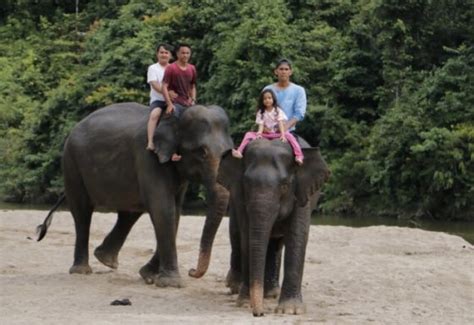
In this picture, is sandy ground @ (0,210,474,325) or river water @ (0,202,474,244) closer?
sandy ground @ (0,210,474,325)

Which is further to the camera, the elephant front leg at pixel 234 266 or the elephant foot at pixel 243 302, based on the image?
the elephant front leg at pixel 234 266

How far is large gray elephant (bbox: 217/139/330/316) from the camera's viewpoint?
11492 mm

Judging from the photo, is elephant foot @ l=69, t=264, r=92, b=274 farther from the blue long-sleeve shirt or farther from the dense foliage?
the dense foliage

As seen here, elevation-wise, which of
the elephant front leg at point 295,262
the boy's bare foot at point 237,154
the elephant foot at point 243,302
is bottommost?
the elephant foot at point 243,302

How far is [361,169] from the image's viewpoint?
33688 mm

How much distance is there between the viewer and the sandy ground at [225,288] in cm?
1159

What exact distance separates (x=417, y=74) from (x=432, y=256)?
55.0ft

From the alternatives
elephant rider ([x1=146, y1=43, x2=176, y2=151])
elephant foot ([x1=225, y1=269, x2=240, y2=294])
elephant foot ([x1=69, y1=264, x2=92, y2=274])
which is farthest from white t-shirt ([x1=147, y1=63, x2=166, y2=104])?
elephant foot ([x1=69, y1=264, x2=92, y2=274])

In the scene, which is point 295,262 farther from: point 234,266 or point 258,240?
point 234,266

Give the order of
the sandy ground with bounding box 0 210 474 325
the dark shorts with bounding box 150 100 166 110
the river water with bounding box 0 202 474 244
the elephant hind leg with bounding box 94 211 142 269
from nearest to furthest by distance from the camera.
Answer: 1. the sandy ground with bounding box 0 210 474 325
2. the dark shorts with bounding box 150 100 166 110
3. the elephant hind leg with bounding box 94 211 142 269
4. the river water with bounding box 0 202 474 244

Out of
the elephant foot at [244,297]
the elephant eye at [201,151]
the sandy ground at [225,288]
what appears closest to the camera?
the sandy ground at [225,288]

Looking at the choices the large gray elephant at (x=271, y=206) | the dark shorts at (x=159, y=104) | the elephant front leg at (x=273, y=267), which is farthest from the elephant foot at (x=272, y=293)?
the dark shorts at (x=159, y=104)

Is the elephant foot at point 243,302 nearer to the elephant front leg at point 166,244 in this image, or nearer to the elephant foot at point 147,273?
the elephant front leg at point 166,244

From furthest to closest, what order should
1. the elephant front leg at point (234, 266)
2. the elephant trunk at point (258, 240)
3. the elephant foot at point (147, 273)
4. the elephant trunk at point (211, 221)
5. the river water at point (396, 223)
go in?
the river water at point (396, 223) → the elephant foot at point (147, 273) → the elephant trunk at point (211, 221) → the elephant front leg at point (234, 266) → the elephant trunk at point (258, 240)
